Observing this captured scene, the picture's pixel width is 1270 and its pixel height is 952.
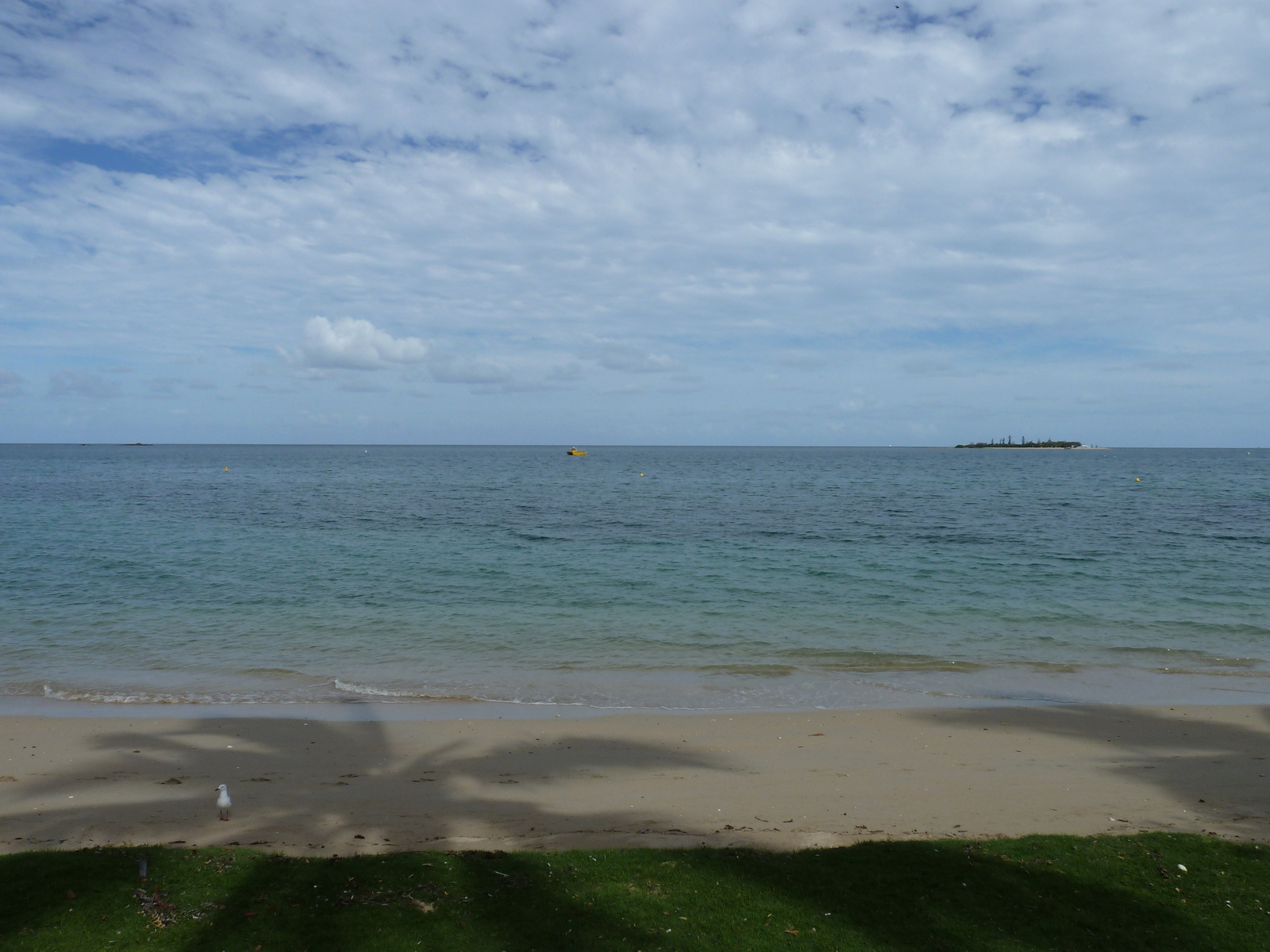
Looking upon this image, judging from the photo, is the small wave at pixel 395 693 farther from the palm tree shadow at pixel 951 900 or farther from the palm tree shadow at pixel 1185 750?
the palm tree shadow at pixel 1185 750

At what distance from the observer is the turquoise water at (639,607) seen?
15.1 m

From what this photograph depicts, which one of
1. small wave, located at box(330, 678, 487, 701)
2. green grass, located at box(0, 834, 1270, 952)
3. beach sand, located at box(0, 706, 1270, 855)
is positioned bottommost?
small wave, located at box(330, 678, 487, 701)

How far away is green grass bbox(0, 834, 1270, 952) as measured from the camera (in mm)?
5762

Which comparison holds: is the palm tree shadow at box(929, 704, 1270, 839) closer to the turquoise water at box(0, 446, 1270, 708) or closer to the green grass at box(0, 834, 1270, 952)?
the turquoise water at box(0, 446, 1270, 708)

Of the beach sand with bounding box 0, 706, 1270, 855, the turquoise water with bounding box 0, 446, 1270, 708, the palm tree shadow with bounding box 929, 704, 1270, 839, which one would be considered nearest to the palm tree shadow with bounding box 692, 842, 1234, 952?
the beach sand with bounding box 0, 706, 1270, 855

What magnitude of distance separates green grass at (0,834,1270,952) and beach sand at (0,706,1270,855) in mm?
979

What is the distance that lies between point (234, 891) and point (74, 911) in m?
1.07

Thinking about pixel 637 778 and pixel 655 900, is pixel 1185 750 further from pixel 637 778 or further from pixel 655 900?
pixel 655 900

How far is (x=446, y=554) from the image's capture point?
3212cm

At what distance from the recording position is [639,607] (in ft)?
72.5

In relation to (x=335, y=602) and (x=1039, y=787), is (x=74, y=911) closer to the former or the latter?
(x=1039, y=787)

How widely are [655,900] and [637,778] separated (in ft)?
12.4

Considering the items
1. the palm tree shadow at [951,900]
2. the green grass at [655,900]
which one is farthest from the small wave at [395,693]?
the palm tree shadow at [951,900]

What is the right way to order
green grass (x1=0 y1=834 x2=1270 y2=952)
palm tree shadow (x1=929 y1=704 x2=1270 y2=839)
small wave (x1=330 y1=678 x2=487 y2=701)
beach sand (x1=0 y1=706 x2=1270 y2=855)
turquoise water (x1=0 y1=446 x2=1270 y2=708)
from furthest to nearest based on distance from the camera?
turquoise water (x1=0 y1=446 x2=1270 y2=708), small wave (x1=330 y1=678 x2=487 y2=701), palm tree shadow (x1=929 y1=704 x2=1270 y2=839), beach sand (x1=0 y1=706 x2=1270 y2=855), green grass (x1=0 y1=834 x2=1270 y2=952)
